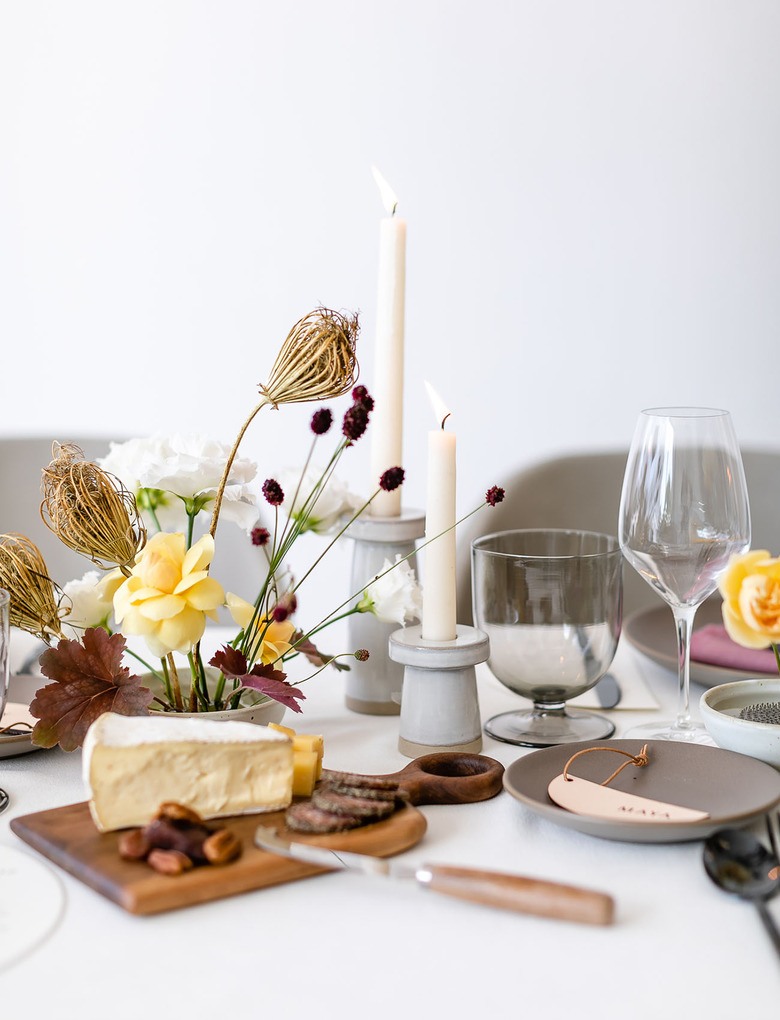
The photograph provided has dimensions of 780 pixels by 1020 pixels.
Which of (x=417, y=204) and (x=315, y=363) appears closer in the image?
(x=315, y=363)

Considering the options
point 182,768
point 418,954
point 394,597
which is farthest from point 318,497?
point 418,954

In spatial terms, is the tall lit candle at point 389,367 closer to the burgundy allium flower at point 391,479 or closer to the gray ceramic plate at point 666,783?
the burgundy allium flower at point 391,479

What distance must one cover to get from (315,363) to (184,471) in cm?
12

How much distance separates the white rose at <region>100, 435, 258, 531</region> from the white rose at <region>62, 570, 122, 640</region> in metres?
0.08

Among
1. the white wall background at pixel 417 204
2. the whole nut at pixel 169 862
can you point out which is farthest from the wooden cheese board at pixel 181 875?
the white wall background at pixel 417 204

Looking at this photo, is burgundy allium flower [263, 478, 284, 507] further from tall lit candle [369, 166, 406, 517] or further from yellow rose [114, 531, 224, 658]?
tall lit candle [369, 166, 406, 517]

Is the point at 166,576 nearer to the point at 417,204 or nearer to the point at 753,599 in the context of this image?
the point at 753,599

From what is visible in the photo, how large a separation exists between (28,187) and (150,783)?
2.17 meters

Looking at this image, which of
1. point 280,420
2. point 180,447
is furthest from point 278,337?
point 180,447

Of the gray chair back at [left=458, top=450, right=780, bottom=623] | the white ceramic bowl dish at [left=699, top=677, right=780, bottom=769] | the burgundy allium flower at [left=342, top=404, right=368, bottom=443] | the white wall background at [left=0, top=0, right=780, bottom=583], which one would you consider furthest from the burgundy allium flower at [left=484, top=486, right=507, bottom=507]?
the white wall background at [left=0, top=0, right=780, bottom=583]

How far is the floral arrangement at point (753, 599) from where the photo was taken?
0.59m

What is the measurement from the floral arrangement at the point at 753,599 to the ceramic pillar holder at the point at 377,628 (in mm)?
361

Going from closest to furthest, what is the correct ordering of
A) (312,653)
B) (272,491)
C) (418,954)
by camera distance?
1. (418,954)
2. (272,491)
3. (312,653)

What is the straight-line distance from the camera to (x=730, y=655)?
3.25ft
